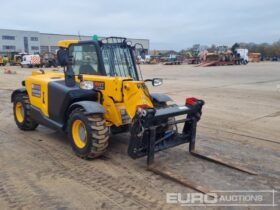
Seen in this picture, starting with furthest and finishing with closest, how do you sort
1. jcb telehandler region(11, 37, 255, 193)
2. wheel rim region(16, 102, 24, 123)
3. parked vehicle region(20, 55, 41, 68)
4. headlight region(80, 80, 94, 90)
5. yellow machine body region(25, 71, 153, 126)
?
parked vehicle region(20, 55, 41, 68) → wheel rim region(16, 102, 24, 123) → headlight region(80, 80, 94, 90) → yellow machine body region(25, 71, 153, 126) → jcb telehandler region(11, 37, 255, 193)

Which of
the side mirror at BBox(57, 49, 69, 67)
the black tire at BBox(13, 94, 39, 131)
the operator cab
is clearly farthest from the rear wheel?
the side mirror at BBox(57, 49, 69, 67)

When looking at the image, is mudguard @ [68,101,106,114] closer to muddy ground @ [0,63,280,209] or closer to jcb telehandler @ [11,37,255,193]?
jcb telehandler @ [11,37,255,193]

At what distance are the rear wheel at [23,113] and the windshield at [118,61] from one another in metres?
2.45

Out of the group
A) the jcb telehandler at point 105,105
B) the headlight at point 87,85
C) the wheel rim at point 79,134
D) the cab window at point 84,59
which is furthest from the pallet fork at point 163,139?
the cab window at point 84,59

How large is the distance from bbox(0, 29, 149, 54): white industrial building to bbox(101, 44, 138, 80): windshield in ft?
262

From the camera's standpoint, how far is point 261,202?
385 cm

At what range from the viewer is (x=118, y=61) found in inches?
231

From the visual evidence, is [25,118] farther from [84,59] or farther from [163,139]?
[163,139]

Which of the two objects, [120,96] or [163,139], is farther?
[120,96]

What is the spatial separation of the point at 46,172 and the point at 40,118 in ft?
6.28

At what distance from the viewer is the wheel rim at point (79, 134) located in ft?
17.4

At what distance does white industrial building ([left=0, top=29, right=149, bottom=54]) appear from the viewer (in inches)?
3369

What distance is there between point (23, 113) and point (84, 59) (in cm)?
229

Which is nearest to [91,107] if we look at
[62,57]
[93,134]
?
[93,134]
